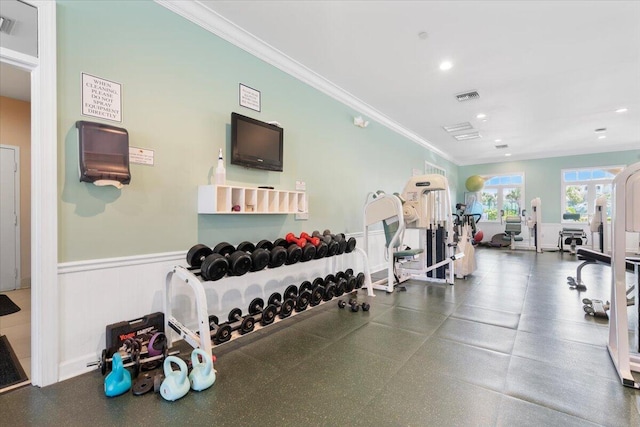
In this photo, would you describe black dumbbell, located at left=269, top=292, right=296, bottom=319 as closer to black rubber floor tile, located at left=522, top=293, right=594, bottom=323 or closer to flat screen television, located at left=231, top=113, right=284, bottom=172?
flat screen television, located at left=231, top=113, right=284, bottom=172

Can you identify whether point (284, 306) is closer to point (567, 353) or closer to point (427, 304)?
point (427, 304)

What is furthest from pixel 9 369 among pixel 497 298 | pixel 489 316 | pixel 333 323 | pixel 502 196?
pixel 502 196

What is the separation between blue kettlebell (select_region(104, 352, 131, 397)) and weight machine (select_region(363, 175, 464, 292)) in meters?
3.23

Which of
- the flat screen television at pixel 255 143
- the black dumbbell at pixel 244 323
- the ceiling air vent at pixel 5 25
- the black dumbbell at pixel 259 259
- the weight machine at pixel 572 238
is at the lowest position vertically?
the black dumbbell at pixel 244 323

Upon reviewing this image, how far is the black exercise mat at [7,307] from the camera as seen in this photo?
3381mm

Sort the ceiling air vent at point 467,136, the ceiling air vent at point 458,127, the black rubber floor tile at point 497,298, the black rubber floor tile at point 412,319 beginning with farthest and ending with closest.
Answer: the ceiling air vent at point 467,136 < the ceiling air vent at point 458,127 < the black rubber floor tile at point 497,298 < the black rubber floor tile at point 412,319

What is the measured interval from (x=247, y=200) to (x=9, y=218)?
4.16 meters

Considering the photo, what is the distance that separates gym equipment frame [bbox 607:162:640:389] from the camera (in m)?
2.09

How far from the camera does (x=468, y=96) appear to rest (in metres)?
4.81

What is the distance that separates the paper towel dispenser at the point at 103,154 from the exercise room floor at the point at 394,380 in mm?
1429

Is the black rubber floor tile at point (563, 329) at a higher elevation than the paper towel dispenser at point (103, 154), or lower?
lower

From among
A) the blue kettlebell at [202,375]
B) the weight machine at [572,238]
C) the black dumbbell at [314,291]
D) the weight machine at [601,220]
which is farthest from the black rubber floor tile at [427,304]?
the weight machine at [572,238]

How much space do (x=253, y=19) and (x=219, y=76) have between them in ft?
2.15

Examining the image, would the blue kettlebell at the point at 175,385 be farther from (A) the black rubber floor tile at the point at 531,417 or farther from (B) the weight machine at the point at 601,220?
(B) the weight machine at the point at 601,220
